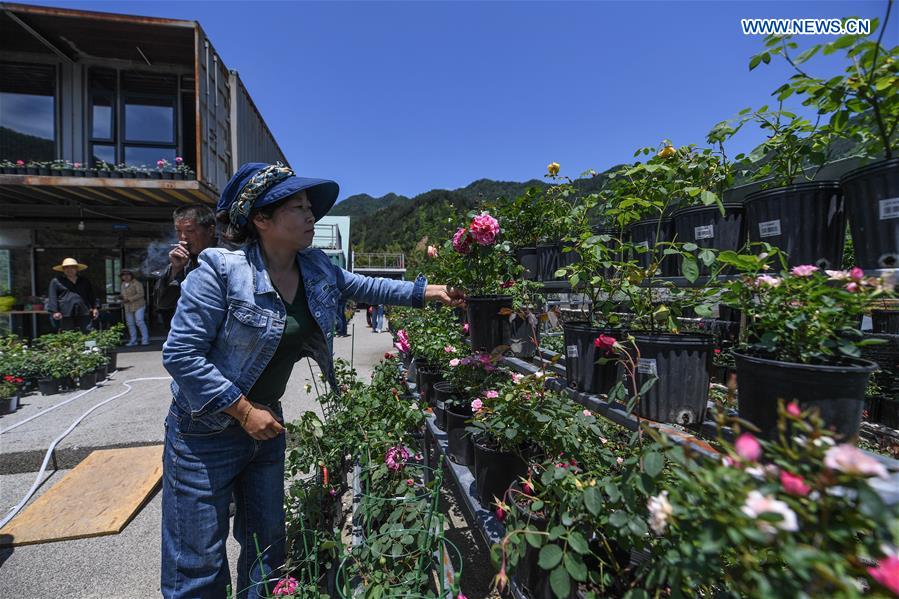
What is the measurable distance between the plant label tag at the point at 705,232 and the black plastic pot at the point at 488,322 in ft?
2.69

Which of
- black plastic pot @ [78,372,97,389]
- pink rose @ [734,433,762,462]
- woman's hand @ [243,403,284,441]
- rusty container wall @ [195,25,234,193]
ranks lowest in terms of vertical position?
black plastic pot @ [78,372,97,389]

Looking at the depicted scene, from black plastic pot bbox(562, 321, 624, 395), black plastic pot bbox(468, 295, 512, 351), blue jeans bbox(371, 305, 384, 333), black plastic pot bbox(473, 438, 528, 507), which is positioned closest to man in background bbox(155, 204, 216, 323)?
black plastic pot bbox(468, 295, 512, 351)

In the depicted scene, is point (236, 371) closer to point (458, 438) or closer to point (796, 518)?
point (458, 438)

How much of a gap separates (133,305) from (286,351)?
357 inches

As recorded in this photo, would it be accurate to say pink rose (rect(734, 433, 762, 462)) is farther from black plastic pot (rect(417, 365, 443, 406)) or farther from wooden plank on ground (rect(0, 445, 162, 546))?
wooden plank on ground (rect(0, 445, 162, 546))

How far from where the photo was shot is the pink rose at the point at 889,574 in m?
0.41

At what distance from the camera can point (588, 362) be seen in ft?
4.44

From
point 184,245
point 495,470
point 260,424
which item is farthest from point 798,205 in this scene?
point 184,245

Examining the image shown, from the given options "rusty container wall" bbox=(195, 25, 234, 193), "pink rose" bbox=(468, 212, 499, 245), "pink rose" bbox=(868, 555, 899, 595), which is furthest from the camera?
"rusty container wall" bbox=(195, 25, 234, 193)

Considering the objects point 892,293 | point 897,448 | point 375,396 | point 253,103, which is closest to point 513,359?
point 375,396

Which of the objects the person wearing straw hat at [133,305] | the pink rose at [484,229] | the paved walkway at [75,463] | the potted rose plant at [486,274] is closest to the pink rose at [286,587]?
the paved walkway at [75,463]

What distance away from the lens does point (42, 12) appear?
6.62 metres

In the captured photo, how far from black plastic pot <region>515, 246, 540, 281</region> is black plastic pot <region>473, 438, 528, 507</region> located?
1038mm

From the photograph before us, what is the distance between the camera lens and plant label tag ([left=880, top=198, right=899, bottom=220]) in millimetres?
898
